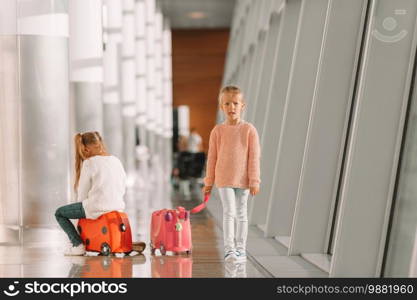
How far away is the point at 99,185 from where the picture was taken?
738 centimetres

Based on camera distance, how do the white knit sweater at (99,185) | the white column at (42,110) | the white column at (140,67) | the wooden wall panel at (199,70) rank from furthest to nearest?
1. the wooden wall panel at (199,70)
2. the white column at (140,67)
3. the white column at (42,110)
4. the white knit sweater at (99,185)

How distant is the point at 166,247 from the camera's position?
7.53 metres

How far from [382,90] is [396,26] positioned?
0.41 metres

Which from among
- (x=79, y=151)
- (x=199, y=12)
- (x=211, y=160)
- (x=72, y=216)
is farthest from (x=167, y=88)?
(x=211, y=160)

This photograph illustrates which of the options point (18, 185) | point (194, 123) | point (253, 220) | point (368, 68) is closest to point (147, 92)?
point (194, 123)

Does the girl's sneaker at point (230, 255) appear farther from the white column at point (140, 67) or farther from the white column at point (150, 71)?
the white column at point (150, 71)

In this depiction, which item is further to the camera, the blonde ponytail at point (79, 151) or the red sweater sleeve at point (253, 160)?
the blonde ponytail at point (79, 151)

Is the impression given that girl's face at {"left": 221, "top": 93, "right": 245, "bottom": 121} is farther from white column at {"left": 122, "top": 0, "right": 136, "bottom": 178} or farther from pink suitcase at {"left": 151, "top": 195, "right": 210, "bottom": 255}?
white column at {"left": 122, "top": 0, "right": 136, "bottom": 178}

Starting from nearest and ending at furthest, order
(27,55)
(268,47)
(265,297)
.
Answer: (265,297) < (27,55) < (268,47)

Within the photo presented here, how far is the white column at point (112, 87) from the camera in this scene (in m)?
17.2

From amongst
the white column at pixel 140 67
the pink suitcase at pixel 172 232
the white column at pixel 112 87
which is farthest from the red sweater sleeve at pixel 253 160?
the white column at pixel 140 67

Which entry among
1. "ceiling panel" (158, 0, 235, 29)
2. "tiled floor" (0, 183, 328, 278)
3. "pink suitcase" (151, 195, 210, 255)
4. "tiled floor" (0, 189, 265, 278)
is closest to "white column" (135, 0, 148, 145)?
"ceiling panel" (158, 0, 235, 29)

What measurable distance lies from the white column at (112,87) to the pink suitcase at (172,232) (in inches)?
377

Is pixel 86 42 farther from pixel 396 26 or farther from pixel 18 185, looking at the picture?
pixel 396 26
